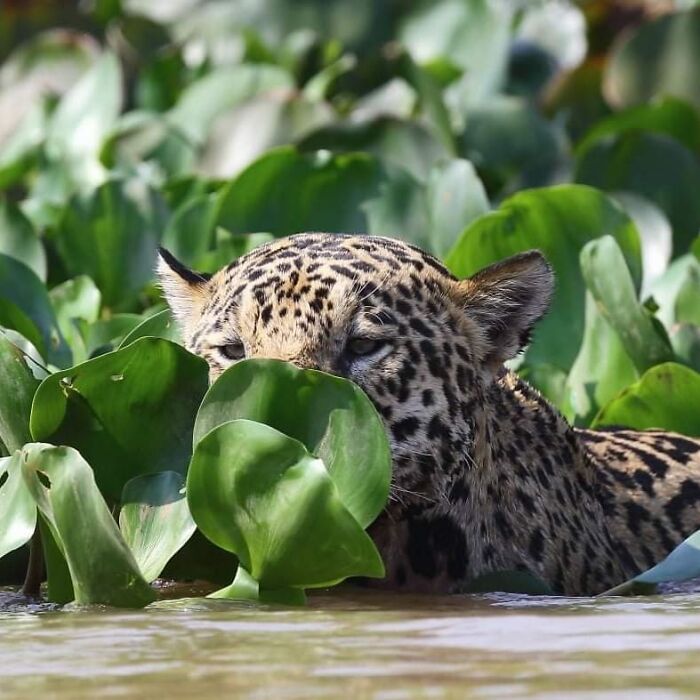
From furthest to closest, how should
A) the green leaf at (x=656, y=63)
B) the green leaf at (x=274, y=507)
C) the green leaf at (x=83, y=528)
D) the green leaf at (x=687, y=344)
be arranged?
the green leaf at (x=656, y=63) → the green leaf at (x=687, y=344) → the green leaf at (x=274, y=507) → the green leaf at (x=83, y=528)

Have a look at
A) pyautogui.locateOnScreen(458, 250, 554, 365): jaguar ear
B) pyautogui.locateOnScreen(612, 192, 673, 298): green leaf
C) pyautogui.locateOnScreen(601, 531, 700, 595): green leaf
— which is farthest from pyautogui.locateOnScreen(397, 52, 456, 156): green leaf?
pyautogui.locateOnScreen(601, 531, 700, 595): green leaf

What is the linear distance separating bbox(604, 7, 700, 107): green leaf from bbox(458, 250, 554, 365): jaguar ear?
6.15m

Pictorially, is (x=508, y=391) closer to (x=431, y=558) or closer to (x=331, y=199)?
(x=431, y=558)

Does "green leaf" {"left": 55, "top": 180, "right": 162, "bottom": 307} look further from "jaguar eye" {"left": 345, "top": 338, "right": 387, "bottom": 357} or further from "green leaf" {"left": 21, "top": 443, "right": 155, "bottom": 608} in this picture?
"green leaf" {"left": 21, "top": 443, "right": 155, "bottom": 608}

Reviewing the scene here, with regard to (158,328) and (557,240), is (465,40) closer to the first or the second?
(557,240)

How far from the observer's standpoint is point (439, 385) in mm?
6047

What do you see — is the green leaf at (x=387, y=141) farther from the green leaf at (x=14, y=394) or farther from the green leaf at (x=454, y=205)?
the green leaf at (x=14, y=394)

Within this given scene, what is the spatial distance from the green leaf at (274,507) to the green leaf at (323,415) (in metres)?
0.11

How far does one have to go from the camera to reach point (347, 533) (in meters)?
4.93

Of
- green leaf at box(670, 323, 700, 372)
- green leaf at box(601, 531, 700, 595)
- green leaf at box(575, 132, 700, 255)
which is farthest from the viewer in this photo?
green leaf at box(575, 132, 700, 255)

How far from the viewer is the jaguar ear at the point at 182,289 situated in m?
6.45

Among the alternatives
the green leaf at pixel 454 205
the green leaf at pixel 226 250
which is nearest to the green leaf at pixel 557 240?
the green leaf at pixel 454 205

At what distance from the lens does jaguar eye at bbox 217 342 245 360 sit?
5969 millimetres

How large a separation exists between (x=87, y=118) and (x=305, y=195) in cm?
328
